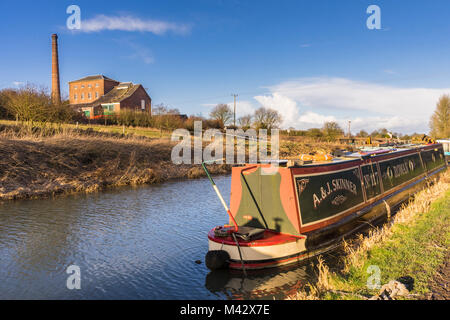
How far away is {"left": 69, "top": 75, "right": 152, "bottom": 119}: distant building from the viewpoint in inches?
2055

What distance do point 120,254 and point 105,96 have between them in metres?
53.9

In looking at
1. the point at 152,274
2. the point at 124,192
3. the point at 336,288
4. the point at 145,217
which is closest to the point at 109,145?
the point at 124,192

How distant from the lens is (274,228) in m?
7.75

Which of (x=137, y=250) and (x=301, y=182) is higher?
(x=301, y=182)

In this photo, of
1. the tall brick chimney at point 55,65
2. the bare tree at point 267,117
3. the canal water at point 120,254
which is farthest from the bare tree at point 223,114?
the canal water at point 120,254

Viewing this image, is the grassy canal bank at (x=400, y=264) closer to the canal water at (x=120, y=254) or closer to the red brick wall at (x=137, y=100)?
the canal water at (x=120, y=254)

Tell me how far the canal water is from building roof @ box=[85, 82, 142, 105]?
42.9 metres

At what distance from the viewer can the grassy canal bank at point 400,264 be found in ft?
16.1

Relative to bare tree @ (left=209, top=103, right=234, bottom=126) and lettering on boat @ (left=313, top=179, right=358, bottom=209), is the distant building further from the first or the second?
lettering on boat @ (left=313, top=179, right=358, bottom=209)

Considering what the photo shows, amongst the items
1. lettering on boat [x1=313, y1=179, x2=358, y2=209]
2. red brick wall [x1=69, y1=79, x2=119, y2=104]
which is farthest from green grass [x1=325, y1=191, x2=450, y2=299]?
red brick wall [x1=69, y1=79, x2=119, y2=104]

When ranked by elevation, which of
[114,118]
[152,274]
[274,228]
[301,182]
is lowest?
[152,274]

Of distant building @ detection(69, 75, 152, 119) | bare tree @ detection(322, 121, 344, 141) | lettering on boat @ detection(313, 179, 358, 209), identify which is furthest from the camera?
distant building @ detection(69, 75, 152, 119)

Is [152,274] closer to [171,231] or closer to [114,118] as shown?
[171,231]

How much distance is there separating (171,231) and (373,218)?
601cm
